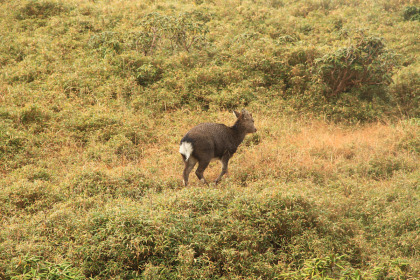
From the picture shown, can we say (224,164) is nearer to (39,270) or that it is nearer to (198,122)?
(198,122)

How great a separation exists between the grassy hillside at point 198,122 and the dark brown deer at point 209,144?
1.49ft

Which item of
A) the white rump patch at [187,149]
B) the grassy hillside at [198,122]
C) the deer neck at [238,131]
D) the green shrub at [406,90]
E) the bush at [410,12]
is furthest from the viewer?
the bush at [410,12]

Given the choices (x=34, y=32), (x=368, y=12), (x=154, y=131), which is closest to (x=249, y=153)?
(x=154, y=131)

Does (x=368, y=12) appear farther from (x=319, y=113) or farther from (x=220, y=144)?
(x=220, y=144)

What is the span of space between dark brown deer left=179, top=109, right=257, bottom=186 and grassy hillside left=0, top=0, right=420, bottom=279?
0.45m

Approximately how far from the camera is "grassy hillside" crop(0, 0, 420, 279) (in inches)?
199

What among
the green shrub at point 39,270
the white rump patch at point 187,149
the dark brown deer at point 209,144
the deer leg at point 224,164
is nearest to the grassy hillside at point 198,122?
the green shrub at point 39,270

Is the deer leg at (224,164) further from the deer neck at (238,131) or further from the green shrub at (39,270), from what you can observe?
the green shrub at (39,270)

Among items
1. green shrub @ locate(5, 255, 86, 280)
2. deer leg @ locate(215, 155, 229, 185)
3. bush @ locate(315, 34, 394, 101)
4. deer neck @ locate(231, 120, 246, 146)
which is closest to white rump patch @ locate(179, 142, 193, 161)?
deer leg @ locate(215, 155, 229, 185)

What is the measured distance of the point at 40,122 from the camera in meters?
9.68

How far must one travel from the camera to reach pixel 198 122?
1073 cm

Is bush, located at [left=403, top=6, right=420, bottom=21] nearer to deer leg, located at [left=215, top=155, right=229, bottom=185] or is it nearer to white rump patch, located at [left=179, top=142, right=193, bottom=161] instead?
deer leg, located at [left=215, top=155, right=229, bottom=185]

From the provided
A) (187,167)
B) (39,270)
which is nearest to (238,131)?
(187,167)

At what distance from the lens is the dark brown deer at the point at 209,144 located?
7430mm
